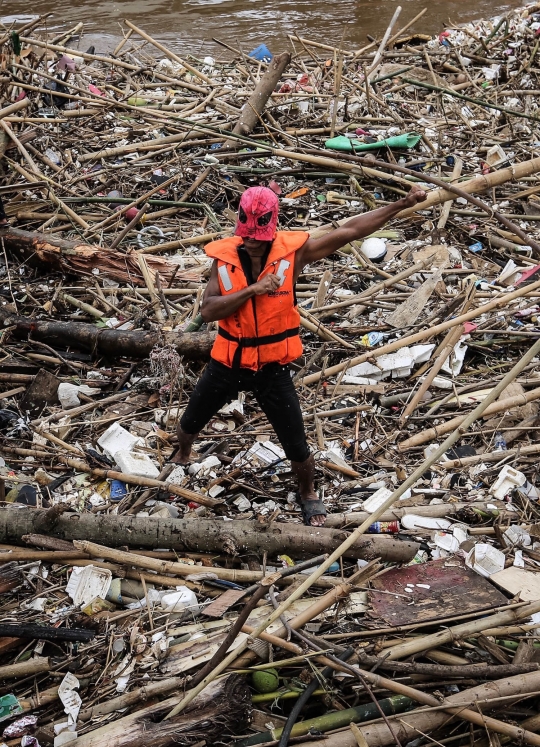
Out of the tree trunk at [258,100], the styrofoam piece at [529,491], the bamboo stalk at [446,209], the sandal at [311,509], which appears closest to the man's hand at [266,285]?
the sandal at [311,509]

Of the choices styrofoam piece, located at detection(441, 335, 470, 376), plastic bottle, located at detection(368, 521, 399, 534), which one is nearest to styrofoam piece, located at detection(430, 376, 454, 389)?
styrofoam piece, located at detection(441, 335, 470, 376)

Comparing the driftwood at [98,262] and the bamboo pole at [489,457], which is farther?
the driftwood at [98,262]

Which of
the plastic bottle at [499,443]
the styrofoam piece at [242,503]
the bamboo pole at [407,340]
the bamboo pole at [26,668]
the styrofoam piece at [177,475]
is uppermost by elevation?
the bamboo pole at [407,340]

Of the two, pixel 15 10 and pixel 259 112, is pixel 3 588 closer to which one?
pixel 259 112

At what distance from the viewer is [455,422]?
4758 mm

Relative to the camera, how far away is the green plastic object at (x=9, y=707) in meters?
3.12

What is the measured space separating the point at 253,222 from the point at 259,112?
15.0 ft

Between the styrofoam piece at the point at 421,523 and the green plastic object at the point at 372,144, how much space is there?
14.2 feet

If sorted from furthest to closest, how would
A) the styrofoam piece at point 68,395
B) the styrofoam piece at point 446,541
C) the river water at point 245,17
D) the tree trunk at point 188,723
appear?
the river water at point 245,17, the styrofoam piece at point 68,395, the styrofoam piece at point 446,541, the tree trunk at point 188,723

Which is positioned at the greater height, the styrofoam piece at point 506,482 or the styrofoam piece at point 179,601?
the styrofoam piece at point 179,601

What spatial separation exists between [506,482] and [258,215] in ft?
6.80

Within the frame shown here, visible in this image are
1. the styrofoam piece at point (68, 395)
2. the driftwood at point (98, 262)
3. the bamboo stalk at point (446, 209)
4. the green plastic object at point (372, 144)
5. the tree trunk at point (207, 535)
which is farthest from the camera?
the green plastic object at point (372, 144)

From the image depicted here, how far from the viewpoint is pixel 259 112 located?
25.3 ft

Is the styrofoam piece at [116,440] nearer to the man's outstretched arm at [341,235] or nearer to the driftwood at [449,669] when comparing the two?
the man's outstretched arm at [341,235]
